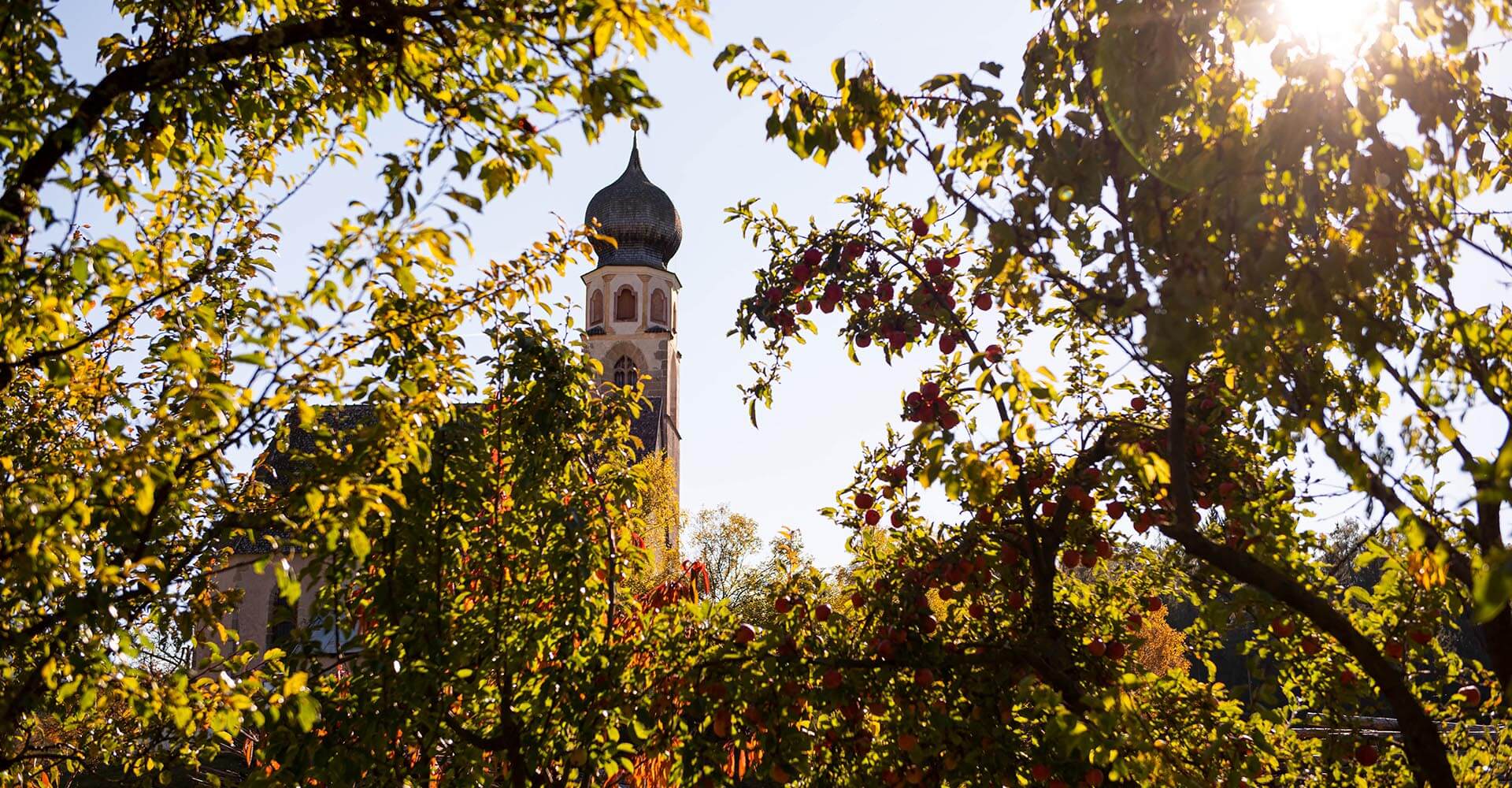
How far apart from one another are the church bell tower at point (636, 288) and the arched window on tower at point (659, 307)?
31 millimetres

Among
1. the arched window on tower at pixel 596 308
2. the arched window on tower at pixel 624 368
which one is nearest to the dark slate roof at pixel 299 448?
the arched window on tower at pixel 624 368

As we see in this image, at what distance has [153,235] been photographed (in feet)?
15.3

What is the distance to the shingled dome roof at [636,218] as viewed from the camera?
44.2 m

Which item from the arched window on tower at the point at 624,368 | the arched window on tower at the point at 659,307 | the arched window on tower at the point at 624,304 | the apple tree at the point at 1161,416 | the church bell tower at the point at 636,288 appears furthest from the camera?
the arched window on tower at the point at 624,304

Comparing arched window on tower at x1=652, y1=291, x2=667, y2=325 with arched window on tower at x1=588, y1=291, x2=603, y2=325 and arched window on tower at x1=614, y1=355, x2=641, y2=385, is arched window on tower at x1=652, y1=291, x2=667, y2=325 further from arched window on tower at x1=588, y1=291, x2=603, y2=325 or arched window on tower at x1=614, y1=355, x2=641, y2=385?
arched window on tower at x1=588, y1=291, x2=603, y2=325

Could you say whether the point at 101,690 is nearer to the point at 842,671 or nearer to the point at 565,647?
the point at 565,647

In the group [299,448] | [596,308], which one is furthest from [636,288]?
[299,448]

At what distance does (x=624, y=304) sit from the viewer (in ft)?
145

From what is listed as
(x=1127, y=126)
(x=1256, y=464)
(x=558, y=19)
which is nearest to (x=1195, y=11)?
(x=1127, y=126)

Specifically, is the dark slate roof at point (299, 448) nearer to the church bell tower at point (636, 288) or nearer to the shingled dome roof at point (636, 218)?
the church bell tower at point (636, 288)

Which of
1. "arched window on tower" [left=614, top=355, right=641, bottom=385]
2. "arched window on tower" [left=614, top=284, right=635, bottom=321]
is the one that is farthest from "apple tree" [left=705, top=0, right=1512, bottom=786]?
"arched window on tower" [left=614, top=284, right=635, bottom=321]

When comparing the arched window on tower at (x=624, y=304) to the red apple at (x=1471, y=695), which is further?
the arched window on tower at (x=624, y=304)

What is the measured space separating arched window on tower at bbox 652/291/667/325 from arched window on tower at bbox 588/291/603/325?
2.07 meters

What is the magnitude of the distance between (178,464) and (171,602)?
453 mm
